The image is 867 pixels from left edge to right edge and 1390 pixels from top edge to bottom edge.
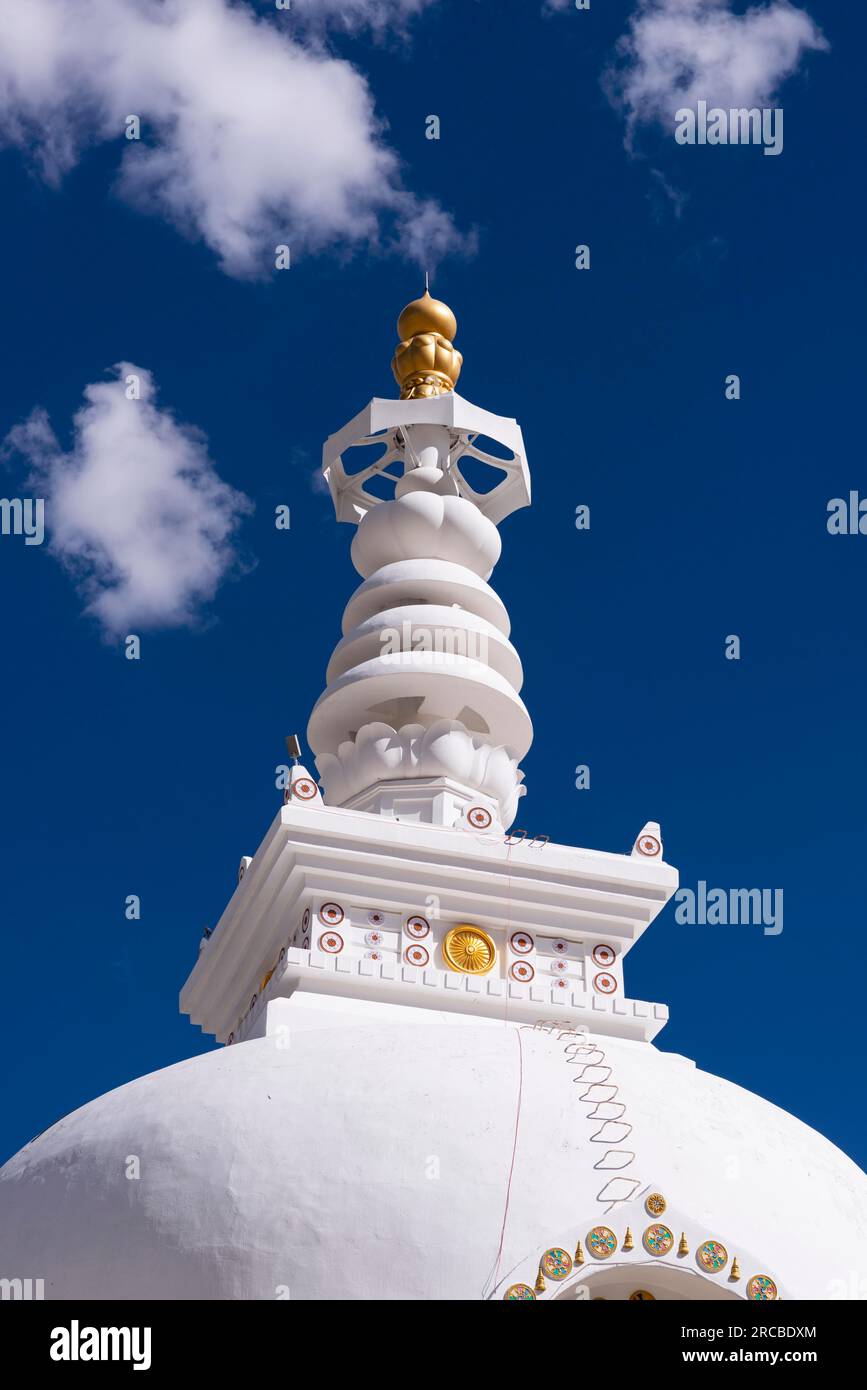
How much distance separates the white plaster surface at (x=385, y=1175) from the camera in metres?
11.5

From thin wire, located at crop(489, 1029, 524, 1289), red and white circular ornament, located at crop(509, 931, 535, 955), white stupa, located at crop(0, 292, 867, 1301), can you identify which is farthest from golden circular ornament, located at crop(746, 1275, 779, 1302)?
red and white circular ornament, located at crop(509, 931, 535, 955)

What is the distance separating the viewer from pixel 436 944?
16.3m

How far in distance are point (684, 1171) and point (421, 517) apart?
32.1 ft

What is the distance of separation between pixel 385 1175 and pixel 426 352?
12949mm

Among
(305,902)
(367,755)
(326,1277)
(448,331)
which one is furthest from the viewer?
(448,331)

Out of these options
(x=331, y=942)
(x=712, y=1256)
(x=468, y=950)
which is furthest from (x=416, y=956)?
(x=712, y=1256)

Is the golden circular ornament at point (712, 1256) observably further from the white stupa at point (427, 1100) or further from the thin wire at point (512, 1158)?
the thin wire at point (512, 1158)

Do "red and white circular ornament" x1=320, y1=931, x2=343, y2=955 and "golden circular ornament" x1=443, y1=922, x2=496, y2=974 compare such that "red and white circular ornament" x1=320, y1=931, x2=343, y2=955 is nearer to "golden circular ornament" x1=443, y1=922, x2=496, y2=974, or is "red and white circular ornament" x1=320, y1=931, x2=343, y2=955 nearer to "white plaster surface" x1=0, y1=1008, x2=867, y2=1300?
"golden circular ornament" x1=443, y1=922, x2=496, y2=974

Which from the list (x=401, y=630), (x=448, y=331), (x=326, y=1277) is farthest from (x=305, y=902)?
(x=448, y=331)

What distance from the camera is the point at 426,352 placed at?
22500 mm

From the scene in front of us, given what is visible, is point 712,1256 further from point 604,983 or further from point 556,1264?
point 604,983

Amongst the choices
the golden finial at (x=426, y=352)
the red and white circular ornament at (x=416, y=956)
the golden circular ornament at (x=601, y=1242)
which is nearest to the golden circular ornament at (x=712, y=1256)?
the golden circular ornament at (x=601, y=1242)

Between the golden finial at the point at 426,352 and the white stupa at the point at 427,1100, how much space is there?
425cm

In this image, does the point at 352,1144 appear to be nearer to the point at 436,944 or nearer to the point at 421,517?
the point at 436,944
